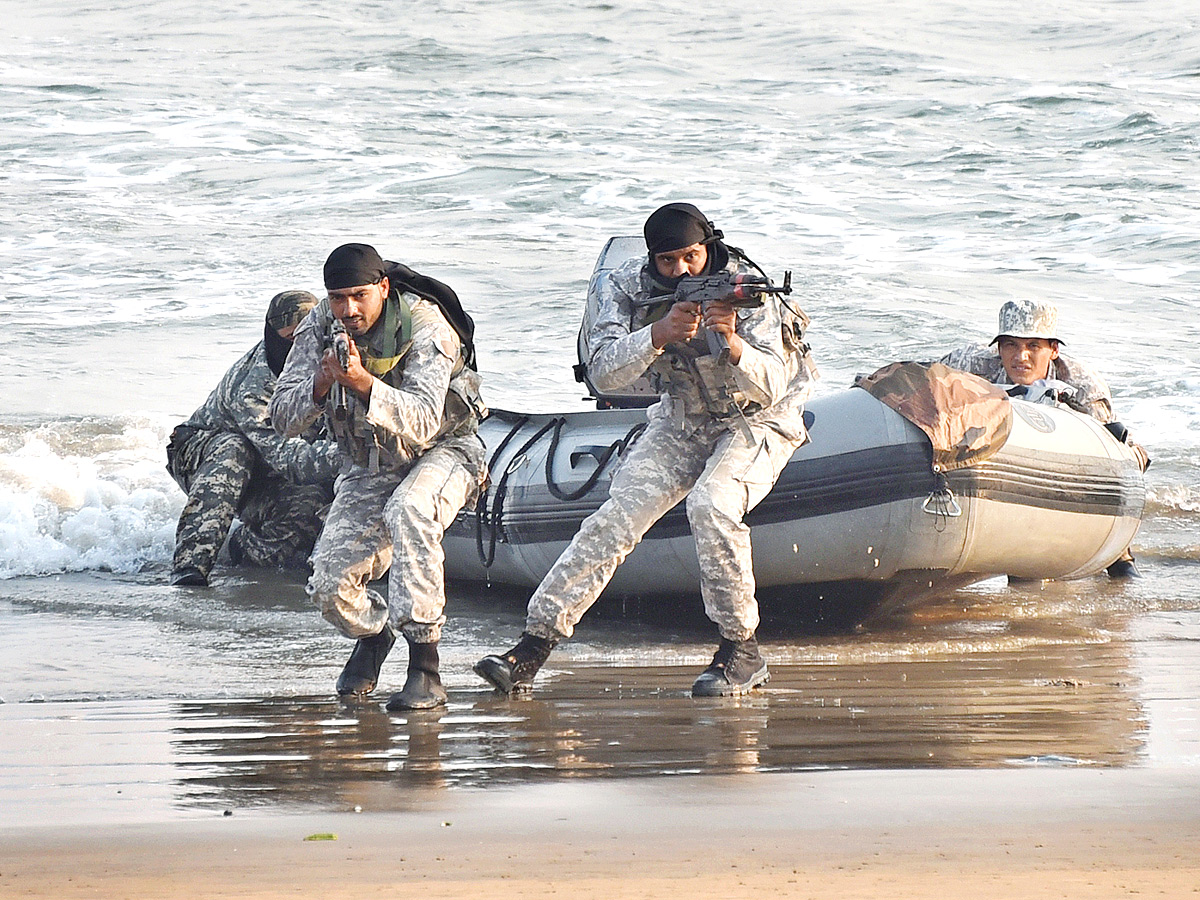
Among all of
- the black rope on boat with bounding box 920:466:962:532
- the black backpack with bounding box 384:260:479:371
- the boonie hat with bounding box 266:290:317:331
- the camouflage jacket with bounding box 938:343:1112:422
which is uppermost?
the black backpack with bounding box 384:260:479:371

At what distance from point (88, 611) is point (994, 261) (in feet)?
34.0

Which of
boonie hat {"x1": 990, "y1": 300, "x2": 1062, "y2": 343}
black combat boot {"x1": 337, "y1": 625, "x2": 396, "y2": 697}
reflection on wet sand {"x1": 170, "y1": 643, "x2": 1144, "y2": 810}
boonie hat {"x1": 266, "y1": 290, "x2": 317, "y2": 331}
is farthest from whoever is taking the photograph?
boonie hat {"x1": 990, "y1": 300, "x2": 1062, "y2": 343}

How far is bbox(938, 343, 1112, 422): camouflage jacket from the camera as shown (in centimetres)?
636

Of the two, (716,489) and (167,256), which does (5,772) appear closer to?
(716,489)

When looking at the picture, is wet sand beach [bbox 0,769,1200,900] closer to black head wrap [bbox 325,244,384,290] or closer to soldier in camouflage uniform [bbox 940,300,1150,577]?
black head wrap [bbox 325,244,384,290]

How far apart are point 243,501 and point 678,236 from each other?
133 inches

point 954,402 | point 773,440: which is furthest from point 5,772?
point 954,402

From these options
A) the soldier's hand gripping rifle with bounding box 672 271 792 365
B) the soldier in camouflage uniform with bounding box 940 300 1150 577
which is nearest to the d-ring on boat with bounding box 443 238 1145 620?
the soldier in camouflage uniform with bounding box 940 300 1150 577

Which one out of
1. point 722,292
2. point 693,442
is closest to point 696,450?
point 693,442

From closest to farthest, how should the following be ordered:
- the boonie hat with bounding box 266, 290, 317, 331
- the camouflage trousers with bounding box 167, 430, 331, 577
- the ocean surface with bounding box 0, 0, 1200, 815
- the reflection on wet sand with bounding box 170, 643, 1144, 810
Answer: the reflection on wet sand with bounding box 170, 643, 1144, 810 → the ocean surface with bounding box 0, 0, 1200, 815 → the boonie hat with bounding box 266, 290, 317, 331 → the camouflage trousers with bounding box 167, 430, 331, 577

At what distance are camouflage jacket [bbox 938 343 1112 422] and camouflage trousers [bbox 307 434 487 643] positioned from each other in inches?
108

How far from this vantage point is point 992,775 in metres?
2.92

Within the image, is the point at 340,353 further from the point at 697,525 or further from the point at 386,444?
the point at 697,525

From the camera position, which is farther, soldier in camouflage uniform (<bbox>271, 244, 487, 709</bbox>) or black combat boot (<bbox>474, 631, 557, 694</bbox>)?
black combat boot (<bbox>474, 631, 557, 694</bbox>)
